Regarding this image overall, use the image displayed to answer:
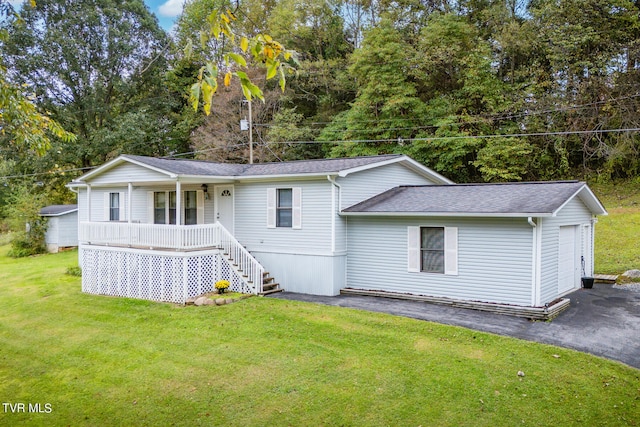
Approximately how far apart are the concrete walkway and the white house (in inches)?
23.5

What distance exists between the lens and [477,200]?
37.4 feet

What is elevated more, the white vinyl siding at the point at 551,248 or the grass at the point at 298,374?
the white vinyl siding at the point at 551,248

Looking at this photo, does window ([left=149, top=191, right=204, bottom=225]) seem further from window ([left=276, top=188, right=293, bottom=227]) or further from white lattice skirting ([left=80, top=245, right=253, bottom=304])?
window ([left=276, top=188, right=293, bottom=227])

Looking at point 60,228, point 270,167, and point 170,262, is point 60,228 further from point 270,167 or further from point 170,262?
point 270,167

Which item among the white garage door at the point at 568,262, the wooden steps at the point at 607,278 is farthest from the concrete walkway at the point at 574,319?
the wooden steps at the point at 607,278

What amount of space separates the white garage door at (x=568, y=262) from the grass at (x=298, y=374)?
467 cm

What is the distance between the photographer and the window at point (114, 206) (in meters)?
17.0

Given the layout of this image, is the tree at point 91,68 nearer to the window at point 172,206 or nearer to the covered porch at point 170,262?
the window at point 172,206

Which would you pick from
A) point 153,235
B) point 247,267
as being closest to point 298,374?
point 247,267

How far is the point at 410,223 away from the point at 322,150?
17.3 metres

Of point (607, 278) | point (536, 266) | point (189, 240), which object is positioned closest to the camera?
point (536, 266)

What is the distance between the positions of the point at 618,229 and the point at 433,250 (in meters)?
11.2

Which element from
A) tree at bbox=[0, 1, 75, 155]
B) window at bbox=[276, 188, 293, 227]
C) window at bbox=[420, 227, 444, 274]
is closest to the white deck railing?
window at bbox=[276, 188, 293, 227]

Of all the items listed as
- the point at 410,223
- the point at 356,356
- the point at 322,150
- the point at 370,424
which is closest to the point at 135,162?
the point at 410,223
